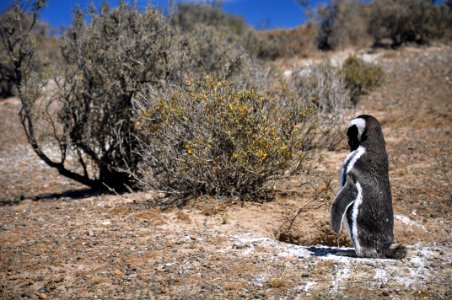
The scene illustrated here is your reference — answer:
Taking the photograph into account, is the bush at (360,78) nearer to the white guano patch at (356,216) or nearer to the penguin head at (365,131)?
the penguin head at (365,131)

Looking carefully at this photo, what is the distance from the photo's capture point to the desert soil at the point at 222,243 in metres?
3.91

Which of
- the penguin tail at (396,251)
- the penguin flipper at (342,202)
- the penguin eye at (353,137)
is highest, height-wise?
the penguin eye at (353,137)

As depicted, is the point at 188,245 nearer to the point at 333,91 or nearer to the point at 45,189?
the point at 45,189

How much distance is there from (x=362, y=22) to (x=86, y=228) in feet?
63.7

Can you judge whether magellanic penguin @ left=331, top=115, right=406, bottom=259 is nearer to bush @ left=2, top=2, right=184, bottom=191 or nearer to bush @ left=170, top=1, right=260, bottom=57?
bush @ left=2, top=2, right=184, bottom=191

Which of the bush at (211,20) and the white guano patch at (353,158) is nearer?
the white guano patch at (353,158)

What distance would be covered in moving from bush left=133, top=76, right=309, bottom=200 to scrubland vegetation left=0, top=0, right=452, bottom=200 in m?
0.02

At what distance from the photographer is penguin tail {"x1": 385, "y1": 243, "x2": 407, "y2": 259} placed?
14.3 feet

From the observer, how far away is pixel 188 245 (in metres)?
4.80

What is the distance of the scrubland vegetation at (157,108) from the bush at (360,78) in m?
2.75

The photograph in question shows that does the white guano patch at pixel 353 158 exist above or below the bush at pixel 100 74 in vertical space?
below

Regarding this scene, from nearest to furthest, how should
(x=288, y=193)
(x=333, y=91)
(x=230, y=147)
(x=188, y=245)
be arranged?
1. (x=188, y=245)
2. (x=230, y=147)
3. (x=288, y=193)
4. (x=333, y=91)

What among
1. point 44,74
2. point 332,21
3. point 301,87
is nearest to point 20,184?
point 44,74

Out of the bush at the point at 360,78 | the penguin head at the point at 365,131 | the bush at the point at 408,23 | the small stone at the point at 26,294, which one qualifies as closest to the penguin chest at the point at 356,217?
the penguin head at the point at 365,131
